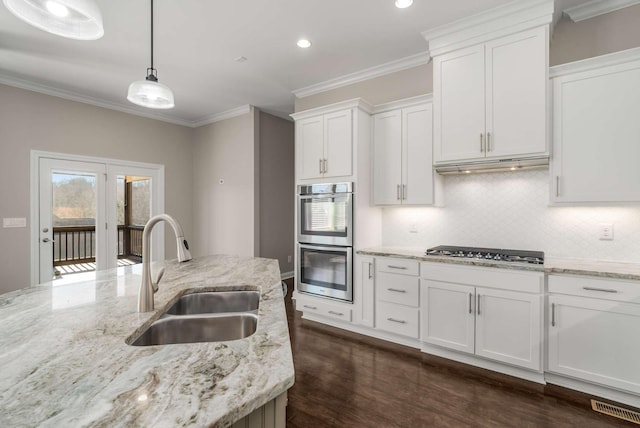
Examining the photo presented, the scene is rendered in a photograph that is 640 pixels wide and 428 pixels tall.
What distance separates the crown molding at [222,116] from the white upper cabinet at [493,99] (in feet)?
10.3

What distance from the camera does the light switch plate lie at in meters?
3.77

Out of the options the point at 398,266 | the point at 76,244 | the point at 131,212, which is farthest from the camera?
the point at 131,212

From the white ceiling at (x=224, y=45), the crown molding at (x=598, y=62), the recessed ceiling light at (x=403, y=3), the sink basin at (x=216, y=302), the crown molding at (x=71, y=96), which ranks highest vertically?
the white ceiling at (x=224, y=45)

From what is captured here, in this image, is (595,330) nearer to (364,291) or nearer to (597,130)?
(597,130)

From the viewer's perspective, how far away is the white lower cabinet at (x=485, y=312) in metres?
2.35

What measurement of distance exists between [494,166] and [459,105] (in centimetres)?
64

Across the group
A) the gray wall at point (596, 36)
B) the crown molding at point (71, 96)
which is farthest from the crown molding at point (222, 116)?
the gray wall at point (596, 36)

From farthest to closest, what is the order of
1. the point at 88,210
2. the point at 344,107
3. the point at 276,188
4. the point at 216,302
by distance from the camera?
1. the point at 276,188
2. the point at 88,210
3. the point at 344,107
4. the point at 216,302

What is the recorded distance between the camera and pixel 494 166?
110 inches

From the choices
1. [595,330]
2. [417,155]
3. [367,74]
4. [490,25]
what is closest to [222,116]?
[367,74]

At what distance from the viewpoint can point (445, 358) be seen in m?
2.77

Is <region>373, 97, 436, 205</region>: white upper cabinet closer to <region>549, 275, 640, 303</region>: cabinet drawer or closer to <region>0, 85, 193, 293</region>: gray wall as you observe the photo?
<region>549, 275, 640, 303</region>: cabinet drawer

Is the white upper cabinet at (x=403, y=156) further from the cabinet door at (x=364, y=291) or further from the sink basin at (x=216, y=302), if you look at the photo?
the sink basin at (x=216, y=302)

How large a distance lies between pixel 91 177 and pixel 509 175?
17.7 feet
